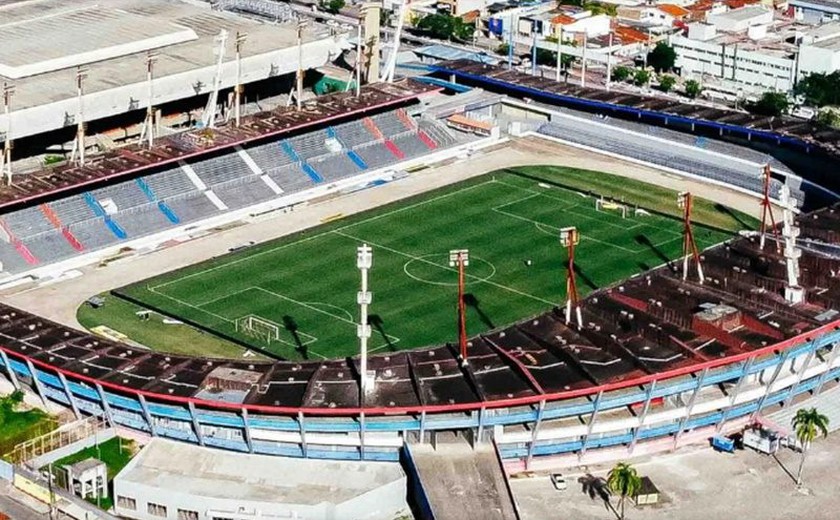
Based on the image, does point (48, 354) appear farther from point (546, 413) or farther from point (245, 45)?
point (245, 45)

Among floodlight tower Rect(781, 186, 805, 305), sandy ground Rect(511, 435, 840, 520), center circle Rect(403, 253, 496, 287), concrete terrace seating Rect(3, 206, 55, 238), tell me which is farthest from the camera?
concrete terrace seating Rect(3, 206, 55, 238)

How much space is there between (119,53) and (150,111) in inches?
632

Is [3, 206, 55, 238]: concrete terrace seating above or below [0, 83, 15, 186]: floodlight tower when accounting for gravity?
below

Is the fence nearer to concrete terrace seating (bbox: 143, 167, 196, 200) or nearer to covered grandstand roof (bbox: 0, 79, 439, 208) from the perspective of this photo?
covered grandstand roof (bbox: 0, 79, 439, 208)

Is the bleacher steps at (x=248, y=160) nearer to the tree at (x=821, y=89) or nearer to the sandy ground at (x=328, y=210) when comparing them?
the sandy ground at (x=328, y=210)

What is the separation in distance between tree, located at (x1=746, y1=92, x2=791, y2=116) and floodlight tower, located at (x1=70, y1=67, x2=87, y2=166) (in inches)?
2811

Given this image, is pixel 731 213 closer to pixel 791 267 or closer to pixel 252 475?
pixel 791 267

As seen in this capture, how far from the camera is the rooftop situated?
10612 cm

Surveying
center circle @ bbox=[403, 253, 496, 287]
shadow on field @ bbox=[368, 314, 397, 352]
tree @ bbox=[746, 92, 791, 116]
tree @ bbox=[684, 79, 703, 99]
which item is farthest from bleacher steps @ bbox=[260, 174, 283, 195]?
tree @ bbox=[746, 92, 791, 116]

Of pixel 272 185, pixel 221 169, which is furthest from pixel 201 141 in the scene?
pixel 272 185

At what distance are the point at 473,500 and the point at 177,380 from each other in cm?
2123

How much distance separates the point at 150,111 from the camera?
155m

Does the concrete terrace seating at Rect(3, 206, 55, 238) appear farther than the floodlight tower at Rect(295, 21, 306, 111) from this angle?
No

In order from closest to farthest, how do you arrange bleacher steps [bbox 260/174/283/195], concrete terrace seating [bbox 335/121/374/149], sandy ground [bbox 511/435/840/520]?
sandy ground [bbox 511/435/840/520] < bleacher steps [bbox 260/174/283/195] < concrete terrace seating [bbox 335/121/374/149]
